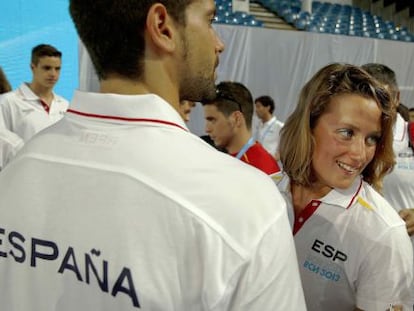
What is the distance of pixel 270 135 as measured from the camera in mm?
6969

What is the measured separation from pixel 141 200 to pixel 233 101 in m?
2.68

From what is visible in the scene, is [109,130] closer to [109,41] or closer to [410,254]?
[109,41]

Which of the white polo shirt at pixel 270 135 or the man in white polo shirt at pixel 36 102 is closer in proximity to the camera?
the man in white polo shirt at pixel 36 102

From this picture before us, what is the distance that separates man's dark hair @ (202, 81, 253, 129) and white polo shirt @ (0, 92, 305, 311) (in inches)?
99.4

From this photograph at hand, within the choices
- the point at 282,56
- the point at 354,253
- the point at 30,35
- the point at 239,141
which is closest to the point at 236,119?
the point at 239,141

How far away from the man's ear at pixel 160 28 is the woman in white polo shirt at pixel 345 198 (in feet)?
2.61

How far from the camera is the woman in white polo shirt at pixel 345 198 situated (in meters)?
1.33

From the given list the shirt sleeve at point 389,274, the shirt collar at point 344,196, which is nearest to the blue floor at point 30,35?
the shirt collar at point 344,196

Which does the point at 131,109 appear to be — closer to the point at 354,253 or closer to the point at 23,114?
the point at 354,253

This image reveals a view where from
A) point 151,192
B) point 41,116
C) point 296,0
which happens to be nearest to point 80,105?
point 151,192

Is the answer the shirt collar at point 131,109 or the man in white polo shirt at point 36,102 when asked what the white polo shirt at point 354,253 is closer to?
the shirt collar at point 131,109

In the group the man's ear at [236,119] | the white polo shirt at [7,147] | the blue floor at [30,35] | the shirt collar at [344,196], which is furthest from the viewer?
the blue floor at [30,35]

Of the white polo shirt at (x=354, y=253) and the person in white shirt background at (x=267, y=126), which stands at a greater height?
the white polo shirt at (x=354, y=253)

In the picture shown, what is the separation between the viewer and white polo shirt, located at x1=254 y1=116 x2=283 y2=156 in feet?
22.7
